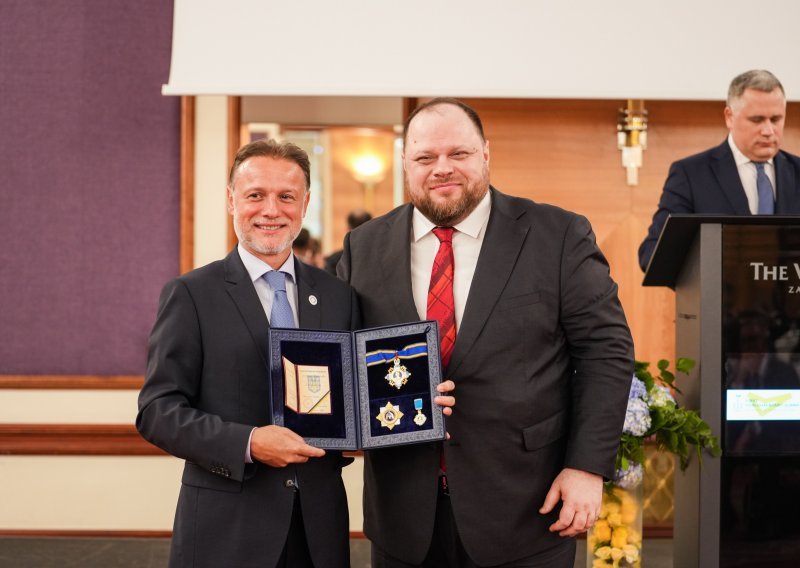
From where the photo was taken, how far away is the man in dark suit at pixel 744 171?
119 inches

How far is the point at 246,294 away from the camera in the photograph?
1910mm

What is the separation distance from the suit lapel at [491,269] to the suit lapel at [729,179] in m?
1.30

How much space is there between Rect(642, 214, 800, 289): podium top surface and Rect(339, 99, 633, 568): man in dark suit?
1.74ft

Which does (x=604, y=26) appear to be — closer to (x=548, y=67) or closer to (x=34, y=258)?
(x=548, y=67)

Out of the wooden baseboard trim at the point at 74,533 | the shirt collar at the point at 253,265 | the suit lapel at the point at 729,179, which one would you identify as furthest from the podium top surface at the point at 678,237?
the wooden baseboard trim at the point at 74,533

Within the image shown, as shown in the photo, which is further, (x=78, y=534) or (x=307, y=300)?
(x=78, y=534)

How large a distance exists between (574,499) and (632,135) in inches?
106

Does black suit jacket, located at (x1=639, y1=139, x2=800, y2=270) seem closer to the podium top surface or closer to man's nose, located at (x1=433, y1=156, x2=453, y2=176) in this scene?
the podium top surface

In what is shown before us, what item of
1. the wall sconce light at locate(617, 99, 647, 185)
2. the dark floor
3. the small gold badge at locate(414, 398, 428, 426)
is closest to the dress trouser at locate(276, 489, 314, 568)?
the small gold badge at locate(414, 398, 428, 426)

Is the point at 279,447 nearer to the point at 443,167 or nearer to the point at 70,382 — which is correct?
the point at 443,167

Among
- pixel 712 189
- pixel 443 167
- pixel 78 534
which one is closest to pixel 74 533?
pixel 78 534

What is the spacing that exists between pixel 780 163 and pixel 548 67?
1261 mm

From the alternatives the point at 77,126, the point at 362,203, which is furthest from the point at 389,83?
the point at 362,203

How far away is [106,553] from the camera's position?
3.82m
